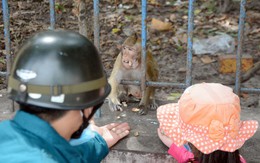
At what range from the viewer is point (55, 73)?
2041 mm

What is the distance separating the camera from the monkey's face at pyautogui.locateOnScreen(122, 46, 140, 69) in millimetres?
4664

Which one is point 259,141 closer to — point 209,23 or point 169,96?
point 169,96

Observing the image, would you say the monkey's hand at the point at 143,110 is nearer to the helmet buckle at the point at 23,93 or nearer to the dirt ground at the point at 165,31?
the dirt ground at the point at 165,31

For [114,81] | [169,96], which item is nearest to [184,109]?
[114,81]

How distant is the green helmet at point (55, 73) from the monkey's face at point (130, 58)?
253cm

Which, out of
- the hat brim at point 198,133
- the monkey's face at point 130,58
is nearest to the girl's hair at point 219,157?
the hat brim at point 198,133

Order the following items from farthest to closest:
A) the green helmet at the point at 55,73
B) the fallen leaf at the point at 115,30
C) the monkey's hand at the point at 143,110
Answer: the fallen leaf at the point at 115,30, the monkey's hand at the point at 143,110, the green helmet at the point at 55,73

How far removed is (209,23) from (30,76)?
6228 millimetres

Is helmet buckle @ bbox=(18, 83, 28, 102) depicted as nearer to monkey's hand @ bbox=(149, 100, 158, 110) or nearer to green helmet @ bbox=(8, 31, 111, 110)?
green helmet @ bbox=(8, 31, 111, 110)

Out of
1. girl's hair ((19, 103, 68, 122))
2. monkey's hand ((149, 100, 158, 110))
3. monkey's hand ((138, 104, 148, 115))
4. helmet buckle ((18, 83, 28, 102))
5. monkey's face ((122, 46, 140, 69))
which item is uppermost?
helmet buckle ((18, 83, 28, 102))

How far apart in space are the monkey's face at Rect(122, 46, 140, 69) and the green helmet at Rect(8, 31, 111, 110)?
253cm

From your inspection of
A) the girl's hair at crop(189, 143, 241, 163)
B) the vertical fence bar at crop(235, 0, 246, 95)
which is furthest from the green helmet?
the vertical fence bar at crop(235, 0, 246, 95)

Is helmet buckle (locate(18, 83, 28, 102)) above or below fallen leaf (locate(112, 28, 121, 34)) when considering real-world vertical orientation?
above

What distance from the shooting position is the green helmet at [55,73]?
2043 mm
